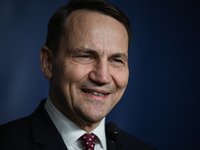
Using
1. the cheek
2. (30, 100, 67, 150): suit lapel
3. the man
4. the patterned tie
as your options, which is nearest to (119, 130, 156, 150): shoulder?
the man

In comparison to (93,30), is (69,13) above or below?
above

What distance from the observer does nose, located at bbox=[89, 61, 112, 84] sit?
1.93 metres

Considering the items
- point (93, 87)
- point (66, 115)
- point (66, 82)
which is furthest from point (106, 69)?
point (66, 115)

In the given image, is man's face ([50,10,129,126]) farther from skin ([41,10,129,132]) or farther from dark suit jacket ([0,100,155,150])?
dark suit jacket ([0,100,155,150])

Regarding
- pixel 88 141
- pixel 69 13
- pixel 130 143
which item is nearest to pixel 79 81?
pixel 88 141

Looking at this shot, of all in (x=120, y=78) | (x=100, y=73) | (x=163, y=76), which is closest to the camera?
(x=100, y=73)

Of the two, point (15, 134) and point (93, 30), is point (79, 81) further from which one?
point (15, 134)

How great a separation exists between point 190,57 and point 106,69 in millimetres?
1855

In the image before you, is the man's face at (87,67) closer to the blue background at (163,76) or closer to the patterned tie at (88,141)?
the patterned tie at (88,141)

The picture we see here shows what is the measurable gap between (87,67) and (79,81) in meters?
0.13

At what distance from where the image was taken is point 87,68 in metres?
1.98

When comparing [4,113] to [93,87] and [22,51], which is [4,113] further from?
[93,87]

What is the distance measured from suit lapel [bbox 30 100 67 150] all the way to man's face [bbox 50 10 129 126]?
0.16 metres

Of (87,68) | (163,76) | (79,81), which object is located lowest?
(163,76)
